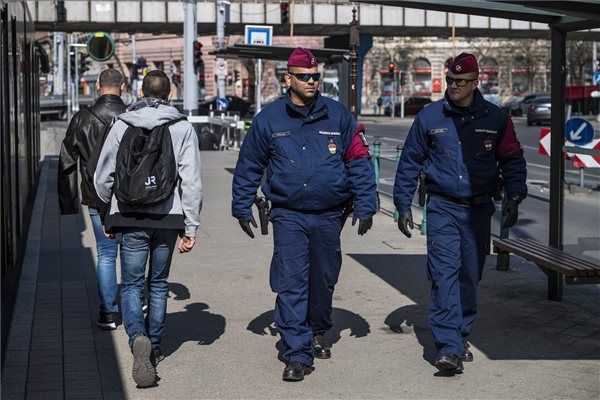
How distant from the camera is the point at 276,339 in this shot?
7.95 meters

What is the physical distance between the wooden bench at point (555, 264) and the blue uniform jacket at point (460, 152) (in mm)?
939

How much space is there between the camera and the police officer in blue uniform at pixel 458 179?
712 centimetres

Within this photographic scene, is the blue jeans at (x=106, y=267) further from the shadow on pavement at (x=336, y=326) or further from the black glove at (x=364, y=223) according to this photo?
the black glove at (x=364, y=223)

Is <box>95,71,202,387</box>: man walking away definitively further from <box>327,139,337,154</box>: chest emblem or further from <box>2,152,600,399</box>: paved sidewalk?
<box>327,139,337,154</box>: chest emblem

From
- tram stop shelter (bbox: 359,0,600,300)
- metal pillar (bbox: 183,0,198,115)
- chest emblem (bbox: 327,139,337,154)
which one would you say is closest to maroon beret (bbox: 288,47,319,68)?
chest emblem (bbox: 327,139,337,154)

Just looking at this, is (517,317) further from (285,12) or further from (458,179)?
(285,12)

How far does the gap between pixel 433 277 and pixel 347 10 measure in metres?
51.4

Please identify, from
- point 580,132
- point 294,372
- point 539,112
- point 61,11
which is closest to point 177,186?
point 294,372

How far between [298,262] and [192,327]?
1.57m

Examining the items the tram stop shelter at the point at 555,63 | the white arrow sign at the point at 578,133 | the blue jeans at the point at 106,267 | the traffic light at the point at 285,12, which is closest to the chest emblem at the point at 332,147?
the tram stop shelter at the point at 555,63

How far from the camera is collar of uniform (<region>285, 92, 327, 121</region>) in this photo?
696 centimetres

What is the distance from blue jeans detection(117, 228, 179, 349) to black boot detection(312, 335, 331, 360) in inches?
36.5

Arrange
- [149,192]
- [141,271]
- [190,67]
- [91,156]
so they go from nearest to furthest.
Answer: [149,192]
[141,271]
[91,156]
[190,67]

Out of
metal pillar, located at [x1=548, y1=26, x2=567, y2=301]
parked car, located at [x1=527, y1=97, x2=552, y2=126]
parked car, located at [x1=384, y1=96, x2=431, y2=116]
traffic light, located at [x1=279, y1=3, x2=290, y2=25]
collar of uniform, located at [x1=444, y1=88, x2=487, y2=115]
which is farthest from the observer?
parked car, located at [x1=384, y1=96, x2=431, y2=116]
